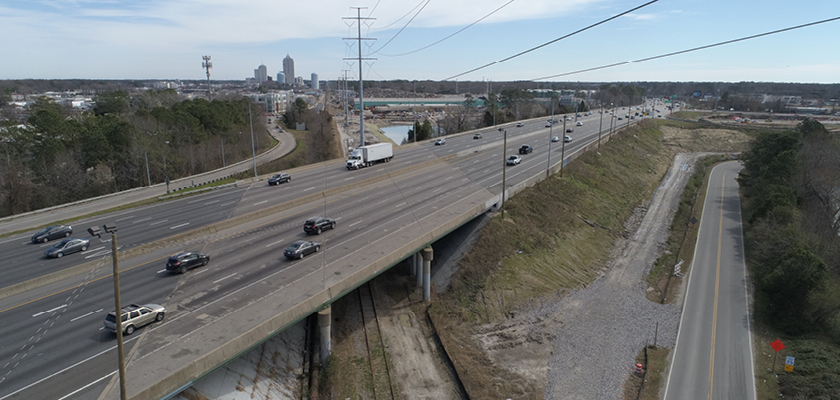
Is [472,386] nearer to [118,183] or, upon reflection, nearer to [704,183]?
[118,183]

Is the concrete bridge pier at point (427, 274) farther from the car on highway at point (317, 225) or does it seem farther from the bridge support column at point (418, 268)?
the car on highway at point (317, 225)

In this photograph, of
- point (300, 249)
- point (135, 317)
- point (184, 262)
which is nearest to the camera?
point (135, 317)

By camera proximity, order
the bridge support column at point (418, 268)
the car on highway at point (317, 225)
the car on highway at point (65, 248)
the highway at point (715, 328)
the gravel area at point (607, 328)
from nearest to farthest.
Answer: the highway at point (715, 328) < the gravel area at point (607, 328) < the car on highway at point (65, 248) < the car on highway at point (317, 225) < the bridge support column at point (418, 268)

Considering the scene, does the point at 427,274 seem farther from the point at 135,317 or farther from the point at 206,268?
the point at 135,317

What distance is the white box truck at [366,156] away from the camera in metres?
60.1

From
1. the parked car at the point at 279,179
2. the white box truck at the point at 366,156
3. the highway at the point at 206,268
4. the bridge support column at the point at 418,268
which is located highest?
the white box truck at the point at 366,156

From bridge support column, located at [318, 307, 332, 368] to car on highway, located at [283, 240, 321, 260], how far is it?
4.51m

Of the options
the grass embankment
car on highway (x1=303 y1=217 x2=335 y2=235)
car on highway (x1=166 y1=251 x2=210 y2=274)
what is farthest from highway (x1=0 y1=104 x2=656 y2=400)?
the grass embankment

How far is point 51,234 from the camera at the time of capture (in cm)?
3400

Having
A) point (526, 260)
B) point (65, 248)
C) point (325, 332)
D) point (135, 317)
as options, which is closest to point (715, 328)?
point (526, 260)

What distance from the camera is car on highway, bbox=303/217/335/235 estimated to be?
3469 centimetres

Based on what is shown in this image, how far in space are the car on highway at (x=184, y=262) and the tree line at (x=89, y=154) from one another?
30.2 meters

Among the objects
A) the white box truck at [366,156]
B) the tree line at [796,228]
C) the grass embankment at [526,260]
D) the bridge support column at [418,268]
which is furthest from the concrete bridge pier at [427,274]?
the white box truck at [366,156]

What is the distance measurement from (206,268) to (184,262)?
138 cm
